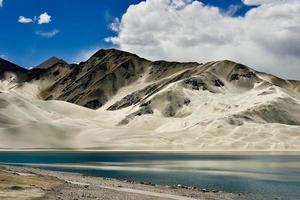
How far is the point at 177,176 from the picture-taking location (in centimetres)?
10262

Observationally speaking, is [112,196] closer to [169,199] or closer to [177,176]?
[169,199]

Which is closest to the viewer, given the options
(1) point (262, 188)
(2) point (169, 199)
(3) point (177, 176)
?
(2) point (169, 199)

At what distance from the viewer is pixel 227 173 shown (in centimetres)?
10962

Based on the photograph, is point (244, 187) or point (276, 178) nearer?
point (244, 187)

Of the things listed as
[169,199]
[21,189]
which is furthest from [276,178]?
[21,189]

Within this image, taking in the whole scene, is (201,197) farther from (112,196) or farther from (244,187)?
(244,187)

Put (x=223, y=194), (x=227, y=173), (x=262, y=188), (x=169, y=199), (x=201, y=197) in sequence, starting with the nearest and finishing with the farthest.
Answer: (x=169, y=199), (x=201, y=197), (x=223, y=194), (x=262, y=188), (x=227, y=173)

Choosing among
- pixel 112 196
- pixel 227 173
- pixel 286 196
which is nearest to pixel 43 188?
pixel 112 196

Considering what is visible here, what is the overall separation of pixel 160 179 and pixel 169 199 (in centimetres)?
3724

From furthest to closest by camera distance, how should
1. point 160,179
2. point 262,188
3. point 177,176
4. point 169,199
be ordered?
point 177,176 < point 160,179 < point 262,188 < point 169,199

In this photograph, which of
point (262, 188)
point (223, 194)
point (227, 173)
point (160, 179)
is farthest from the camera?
point (227, 173)

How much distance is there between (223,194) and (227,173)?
40.5m

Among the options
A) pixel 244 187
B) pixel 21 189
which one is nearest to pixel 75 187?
pixel 21 189

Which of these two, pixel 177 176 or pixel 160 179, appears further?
pixel 177 176
